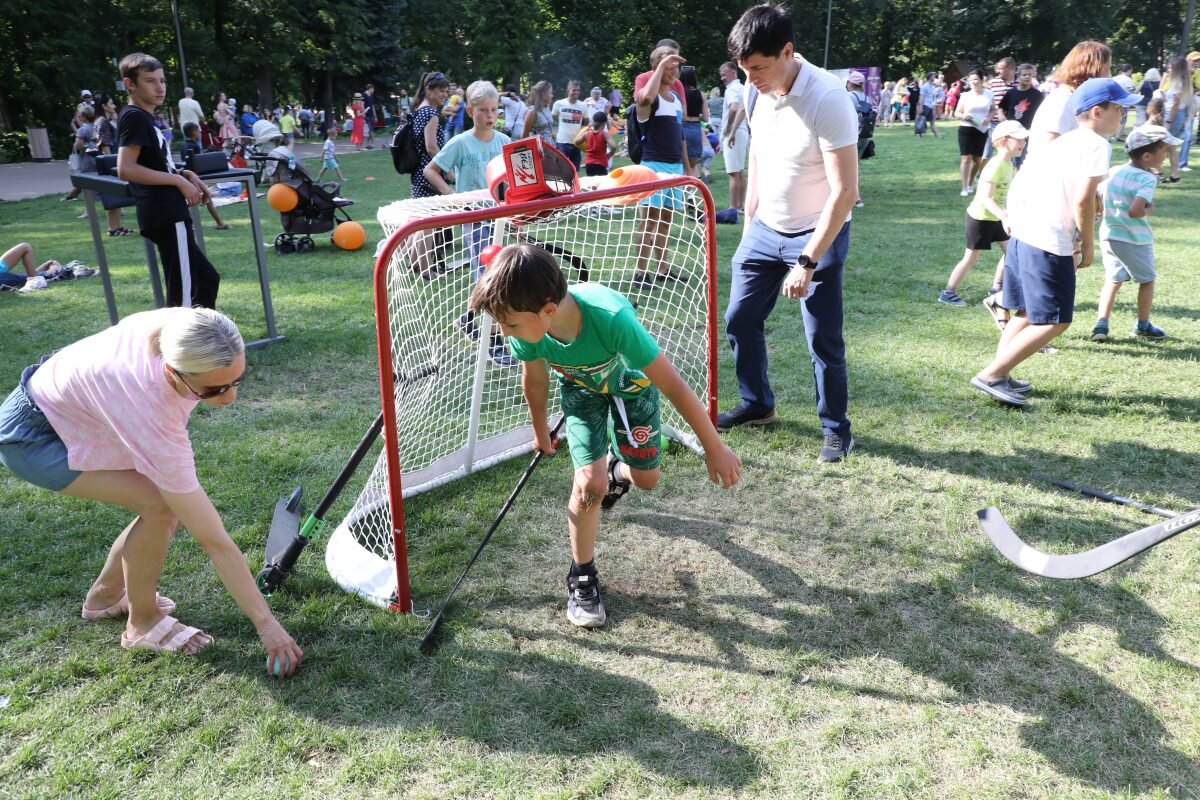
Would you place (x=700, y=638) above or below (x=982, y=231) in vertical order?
below

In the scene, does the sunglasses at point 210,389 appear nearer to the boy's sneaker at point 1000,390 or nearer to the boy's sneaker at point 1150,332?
the boy's sneaker at point 1000,390

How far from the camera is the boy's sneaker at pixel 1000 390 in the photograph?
4.76 metres

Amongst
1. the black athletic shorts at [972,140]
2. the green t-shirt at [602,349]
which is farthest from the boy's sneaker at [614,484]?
the black athletic shorts at [972,140]

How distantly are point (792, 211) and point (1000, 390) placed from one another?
184cm

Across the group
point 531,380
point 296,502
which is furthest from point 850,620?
point 296,502

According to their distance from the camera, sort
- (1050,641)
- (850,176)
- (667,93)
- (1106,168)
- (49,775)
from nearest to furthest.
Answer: (49,775) < (1050,641) < (850,176) < (1106,168) < (667,93)

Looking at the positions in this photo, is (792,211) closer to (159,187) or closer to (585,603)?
(585,603)

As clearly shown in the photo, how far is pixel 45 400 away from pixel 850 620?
2.73 metres

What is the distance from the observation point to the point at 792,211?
3939 millimetres

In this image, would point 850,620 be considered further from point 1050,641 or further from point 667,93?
point 667,93

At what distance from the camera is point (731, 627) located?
9.92ft

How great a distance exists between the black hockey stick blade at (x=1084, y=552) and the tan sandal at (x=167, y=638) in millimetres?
2828

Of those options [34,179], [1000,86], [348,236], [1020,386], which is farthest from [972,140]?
[34,179]

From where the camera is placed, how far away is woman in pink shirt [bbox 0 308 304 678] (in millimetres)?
2309
